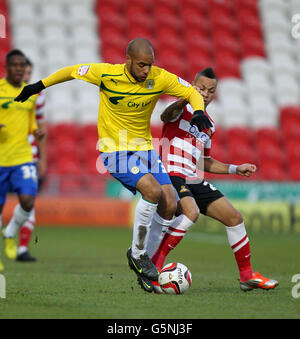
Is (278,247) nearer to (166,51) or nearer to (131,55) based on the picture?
(131,55)

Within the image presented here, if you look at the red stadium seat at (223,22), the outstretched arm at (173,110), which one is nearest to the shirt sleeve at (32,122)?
the outstretched arm at (173,110)

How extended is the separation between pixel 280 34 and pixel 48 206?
9.87 metres

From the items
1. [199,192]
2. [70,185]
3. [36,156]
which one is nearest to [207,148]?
[199,192]

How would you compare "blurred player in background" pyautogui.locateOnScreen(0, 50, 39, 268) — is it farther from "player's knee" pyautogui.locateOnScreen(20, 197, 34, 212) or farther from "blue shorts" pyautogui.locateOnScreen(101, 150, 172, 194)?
"blue shorts" pyautogui.locateOnScreen(101, 150, 172, 194)

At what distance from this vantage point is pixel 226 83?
67.3ft

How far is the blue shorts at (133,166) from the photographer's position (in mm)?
5719

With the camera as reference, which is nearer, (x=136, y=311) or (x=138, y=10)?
(x=136, y=311)

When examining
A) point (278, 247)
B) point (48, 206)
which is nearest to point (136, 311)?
point (278, 247)

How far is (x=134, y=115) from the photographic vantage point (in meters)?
5.82

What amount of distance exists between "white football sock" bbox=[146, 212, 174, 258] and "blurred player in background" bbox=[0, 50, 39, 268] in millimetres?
2742

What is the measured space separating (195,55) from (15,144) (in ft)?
42.5

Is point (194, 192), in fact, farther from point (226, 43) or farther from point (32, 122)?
point (226, 43)

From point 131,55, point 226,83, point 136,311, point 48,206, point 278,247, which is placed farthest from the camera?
point 226,83

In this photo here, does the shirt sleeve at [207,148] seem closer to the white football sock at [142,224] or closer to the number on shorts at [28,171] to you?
the white football sock at [142,224]
